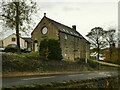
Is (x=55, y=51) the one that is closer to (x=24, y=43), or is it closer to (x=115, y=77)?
(x=115, y=77)

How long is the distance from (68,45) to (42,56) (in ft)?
90.3

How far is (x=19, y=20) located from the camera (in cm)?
3316

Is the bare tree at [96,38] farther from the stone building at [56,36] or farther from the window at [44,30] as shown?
the window at [44,30]

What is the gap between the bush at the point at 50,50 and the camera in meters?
35.0

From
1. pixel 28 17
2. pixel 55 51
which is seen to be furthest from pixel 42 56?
pixel 28 17

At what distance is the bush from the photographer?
35.0 metres

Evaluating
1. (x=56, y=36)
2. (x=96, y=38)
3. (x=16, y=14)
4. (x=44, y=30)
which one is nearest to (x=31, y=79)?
(x=16, y=14)

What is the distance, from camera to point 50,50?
3609cm

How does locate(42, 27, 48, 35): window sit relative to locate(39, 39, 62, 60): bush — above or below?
above

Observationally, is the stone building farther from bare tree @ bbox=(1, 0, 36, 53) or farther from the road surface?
the road surface

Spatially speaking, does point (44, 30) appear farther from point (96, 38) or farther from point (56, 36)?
point (96, 38)

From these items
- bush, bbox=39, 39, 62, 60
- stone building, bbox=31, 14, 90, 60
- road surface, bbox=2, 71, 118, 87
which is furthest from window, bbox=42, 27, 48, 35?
road surface, bbox=2, 71, 118, 87

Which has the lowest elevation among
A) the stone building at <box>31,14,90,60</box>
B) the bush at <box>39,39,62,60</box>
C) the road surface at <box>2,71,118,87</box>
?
the road surface at <box>2,71,118,87</box>

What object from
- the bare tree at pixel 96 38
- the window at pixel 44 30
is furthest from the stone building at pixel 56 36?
the bare tree at pixel 96 38
